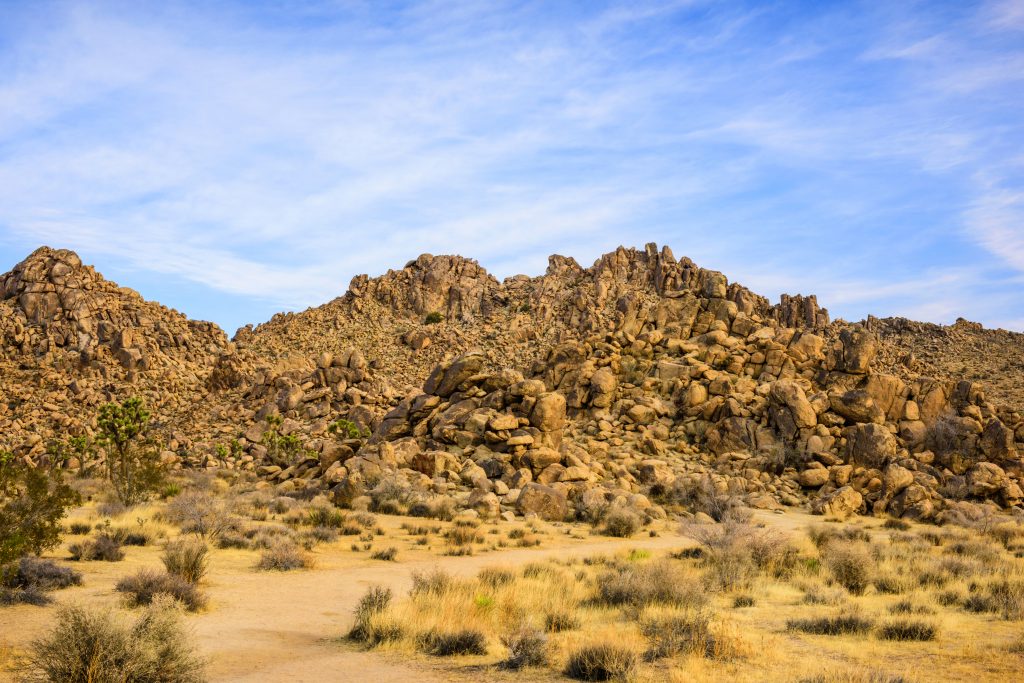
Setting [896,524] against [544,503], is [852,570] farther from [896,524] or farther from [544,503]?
[896,524]

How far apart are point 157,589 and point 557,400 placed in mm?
27426

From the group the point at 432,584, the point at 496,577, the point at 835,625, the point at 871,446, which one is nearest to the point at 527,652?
the point at 432,584

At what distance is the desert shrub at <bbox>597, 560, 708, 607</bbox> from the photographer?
43.2 ft

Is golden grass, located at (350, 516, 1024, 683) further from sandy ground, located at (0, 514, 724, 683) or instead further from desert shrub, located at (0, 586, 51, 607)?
desert shrub, located at (0, 586, 51, 607)

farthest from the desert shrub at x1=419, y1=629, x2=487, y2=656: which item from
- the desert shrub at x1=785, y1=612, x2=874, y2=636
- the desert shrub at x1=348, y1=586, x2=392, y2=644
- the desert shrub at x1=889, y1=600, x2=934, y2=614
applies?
the desert shrub at x1=889, y1=600, x2=934, y2=614

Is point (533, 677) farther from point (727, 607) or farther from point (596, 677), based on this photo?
point (727, 607)

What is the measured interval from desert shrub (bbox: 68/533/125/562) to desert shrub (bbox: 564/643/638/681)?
42.2ft

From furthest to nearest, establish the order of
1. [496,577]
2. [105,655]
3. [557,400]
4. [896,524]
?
[557,400] → [896,524] → [496,577] → [105,655]

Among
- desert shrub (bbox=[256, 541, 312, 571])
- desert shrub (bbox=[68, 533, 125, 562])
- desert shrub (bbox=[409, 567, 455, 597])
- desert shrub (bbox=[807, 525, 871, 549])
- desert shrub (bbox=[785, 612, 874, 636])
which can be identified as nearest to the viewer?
desert shrub (bbox=[785, 612, 874, 636])

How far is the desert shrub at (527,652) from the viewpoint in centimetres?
949

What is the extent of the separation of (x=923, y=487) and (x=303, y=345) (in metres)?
58.3

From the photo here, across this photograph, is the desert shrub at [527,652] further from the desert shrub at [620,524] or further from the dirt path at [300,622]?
the desert shrub at [620,524]

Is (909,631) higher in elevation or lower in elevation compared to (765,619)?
higher

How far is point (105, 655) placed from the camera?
786 centimetres
